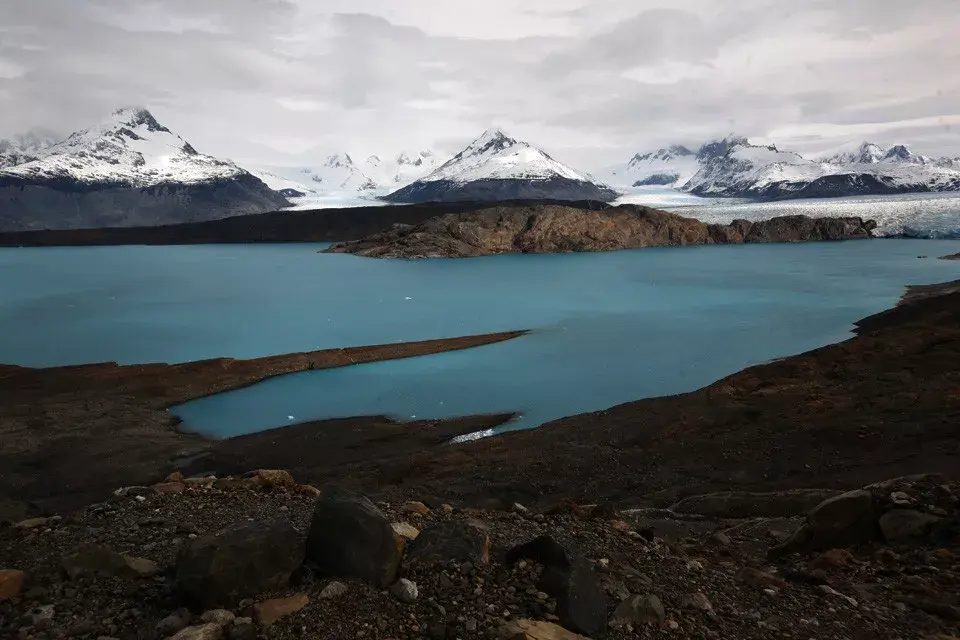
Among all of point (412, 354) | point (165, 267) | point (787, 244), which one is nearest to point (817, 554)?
point (412, 354)

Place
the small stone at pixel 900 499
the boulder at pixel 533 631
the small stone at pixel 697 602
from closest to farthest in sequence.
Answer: the boulder at pixel 533 631
the small stone at pixel 697 602
the small stone at pixel 900 499

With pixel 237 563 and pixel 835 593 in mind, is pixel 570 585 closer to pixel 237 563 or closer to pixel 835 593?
pixel 237 563

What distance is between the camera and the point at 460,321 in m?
32.1

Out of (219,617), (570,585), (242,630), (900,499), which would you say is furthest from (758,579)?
(219,617)

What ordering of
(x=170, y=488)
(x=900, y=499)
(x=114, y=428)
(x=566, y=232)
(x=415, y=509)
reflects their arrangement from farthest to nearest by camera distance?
(x=566, y=232) < (x=114, y=428) < (x=170, y=488) < (x=415, y=509) < (x=900, y=499)

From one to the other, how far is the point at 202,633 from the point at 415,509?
315cm

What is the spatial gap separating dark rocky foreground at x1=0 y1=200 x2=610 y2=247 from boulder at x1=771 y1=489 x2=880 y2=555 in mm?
116555

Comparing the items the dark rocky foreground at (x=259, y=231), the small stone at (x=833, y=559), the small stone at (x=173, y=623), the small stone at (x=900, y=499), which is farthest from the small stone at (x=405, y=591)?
the dark rocky foreground at (x=259, y=231)

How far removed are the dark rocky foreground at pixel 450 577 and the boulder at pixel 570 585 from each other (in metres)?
0.01

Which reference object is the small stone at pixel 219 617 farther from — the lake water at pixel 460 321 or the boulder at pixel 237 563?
the lake water at pixel 460 321

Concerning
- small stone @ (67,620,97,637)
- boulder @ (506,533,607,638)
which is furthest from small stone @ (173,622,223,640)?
boulder @ (506,533,607,638)

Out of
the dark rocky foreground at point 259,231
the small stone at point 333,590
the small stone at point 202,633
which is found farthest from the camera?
the dark rocky foreground at point 259,231

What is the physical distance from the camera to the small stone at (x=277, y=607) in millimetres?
3826

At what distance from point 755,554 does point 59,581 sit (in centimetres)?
605
